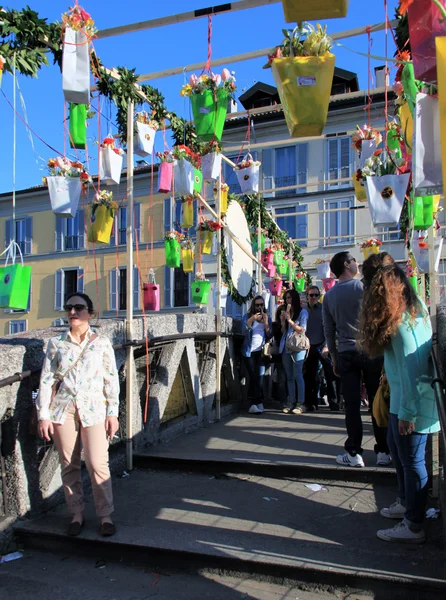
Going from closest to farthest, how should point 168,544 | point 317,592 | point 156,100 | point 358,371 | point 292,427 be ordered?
1. point 317,592
2. point 168,544
3. point 358,371
4. point 156,100
5. point 292,427

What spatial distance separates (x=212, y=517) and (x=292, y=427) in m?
2.62

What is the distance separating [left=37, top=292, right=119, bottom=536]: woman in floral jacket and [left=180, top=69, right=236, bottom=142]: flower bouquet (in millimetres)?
2241

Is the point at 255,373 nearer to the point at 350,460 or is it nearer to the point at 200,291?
the point at 200,291

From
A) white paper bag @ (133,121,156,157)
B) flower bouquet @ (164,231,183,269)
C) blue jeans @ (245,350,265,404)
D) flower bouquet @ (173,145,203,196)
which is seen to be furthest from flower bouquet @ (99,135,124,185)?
blue jeans @ (245,350,265,404)

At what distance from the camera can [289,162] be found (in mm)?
25844

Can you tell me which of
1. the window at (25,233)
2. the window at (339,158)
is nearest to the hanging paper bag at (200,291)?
the window at (339,158)

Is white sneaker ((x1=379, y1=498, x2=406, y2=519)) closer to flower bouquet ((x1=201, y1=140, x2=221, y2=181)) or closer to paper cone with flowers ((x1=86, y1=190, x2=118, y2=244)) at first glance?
paper cone with flowers ((x1=86, y1=190, x2=118, y2=244))

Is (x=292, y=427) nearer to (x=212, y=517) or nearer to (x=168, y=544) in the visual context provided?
(x=212, y=517)

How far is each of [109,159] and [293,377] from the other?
381cm

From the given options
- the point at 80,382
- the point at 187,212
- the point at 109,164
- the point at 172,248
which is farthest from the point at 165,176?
the point at 80,382

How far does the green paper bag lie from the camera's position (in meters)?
4.00

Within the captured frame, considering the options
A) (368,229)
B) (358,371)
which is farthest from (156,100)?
(368,229)

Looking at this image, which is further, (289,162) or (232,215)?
(289,162)

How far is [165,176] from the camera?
5.86 m
